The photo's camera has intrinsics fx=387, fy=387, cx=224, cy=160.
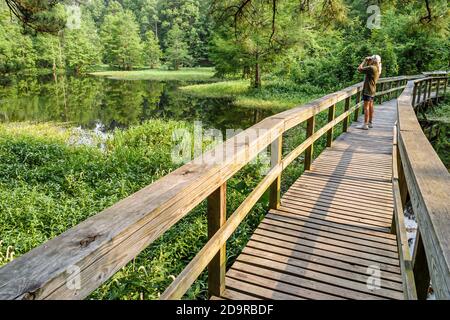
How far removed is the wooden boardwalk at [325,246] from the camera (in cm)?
300

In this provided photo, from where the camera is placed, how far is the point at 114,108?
24.3 m

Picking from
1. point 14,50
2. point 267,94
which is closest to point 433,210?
point 267,94

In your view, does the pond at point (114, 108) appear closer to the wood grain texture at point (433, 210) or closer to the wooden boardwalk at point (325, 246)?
the wooden boardwalk at point (325, 246)

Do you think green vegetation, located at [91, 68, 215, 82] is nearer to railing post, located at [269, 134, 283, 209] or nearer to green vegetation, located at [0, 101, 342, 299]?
green vegetation, located at [0, 101, 342, 299]

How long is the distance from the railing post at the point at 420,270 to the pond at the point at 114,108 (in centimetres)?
1557

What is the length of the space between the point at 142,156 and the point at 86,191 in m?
2.51

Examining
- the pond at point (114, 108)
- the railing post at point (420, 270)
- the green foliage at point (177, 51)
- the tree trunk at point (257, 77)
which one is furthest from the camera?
the green foliage at point (177, 51)

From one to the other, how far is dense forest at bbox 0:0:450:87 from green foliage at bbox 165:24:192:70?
0.17 meters

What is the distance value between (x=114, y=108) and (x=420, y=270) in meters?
23.9

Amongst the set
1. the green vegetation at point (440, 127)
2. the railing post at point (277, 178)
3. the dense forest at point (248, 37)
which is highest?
the dense forest at point (248, 37)

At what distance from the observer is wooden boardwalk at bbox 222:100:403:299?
300cm

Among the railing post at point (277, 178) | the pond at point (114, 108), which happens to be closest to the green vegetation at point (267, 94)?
the pond at point (114, 108)
